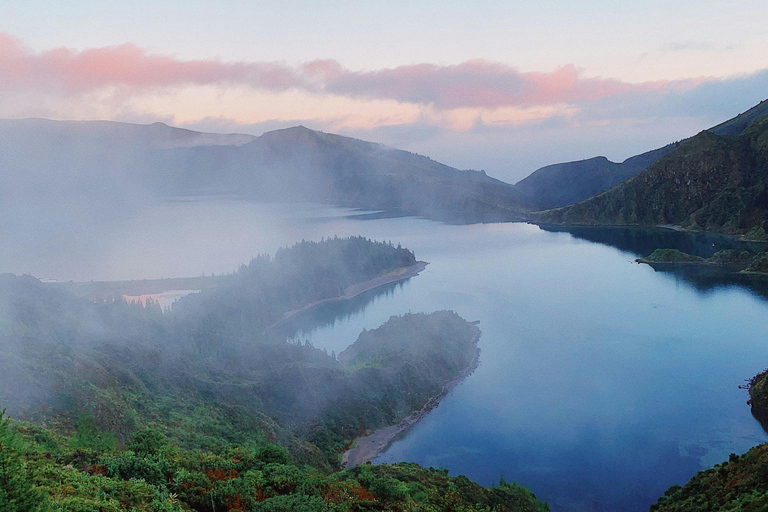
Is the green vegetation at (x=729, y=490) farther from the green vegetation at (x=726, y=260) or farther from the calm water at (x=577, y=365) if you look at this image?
the green vegetation at (x=726, y=260)

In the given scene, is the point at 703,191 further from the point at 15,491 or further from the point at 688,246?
the point at 15,491

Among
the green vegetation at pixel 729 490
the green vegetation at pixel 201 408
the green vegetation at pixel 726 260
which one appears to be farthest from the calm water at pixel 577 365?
the green vegetation at pixel 726 260

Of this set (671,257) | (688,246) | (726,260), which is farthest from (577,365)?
(688,246)

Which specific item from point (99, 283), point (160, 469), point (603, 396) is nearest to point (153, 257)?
point (99, 283)

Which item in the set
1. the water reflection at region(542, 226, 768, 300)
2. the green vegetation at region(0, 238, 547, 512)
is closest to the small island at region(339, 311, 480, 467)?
the green vegetation at region(0, 238, 547, 512)

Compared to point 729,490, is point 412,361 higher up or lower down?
lower down
